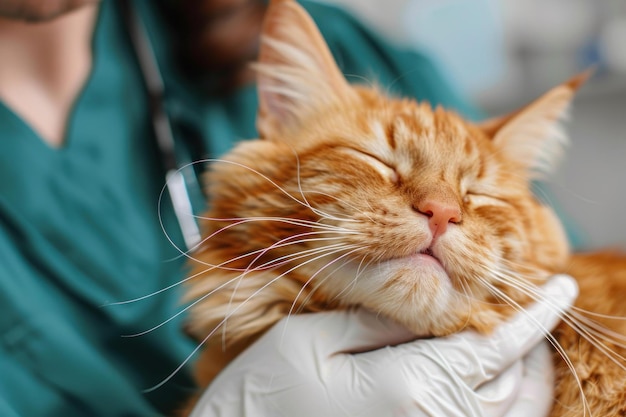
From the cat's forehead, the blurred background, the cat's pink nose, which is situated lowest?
the blurred background

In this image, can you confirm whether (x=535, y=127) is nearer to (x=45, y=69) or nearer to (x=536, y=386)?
(x=536, y=386)

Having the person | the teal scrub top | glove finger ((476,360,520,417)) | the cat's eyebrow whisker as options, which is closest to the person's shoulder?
the person

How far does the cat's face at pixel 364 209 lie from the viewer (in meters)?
0.51

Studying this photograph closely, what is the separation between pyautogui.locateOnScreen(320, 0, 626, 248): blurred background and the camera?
5.63ft

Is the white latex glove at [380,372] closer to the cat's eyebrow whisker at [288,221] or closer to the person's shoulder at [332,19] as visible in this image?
the cat's eyebrow whisker at [288,221]

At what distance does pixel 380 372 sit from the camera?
0.53m

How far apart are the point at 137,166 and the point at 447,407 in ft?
2.11

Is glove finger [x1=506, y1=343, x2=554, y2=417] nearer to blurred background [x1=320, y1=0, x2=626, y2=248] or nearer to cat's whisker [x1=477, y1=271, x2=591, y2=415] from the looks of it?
cat's whisker [x1=477, y1=271, x2=591, y2=415]

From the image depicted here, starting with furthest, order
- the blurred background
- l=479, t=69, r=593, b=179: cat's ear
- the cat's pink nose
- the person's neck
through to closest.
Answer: the blurred background
the person's neck
l=479, t=69, r=593, b=179: cat's ear
the cat's pink nose

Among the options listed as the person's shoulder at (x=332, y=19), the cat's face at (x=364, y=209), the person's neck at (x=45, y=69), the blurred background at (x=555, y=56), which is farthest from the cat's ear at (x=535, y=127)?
the blurred background at (x=555, y=56)

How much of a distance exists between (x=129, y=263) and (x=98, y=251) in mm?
49

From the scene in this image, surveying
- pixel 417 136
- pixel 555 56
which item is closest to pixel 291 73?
pixel 417 136

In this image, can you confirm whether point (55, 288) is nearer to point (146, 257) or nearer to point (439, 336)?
point (146, 257)

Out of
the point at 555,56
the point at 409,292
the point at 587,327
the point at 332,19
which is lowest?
the point at 555,56
